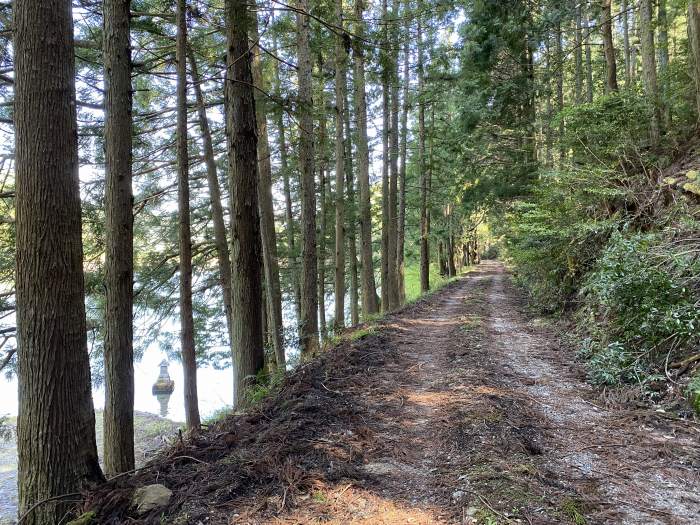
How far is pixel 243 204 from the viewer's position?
20.5ft

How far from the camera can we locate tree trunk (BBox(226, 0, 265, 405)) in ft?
19.9

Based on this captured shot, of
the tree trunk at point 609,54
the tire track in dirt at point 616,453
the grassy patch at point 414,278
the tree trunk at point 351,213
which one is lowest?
the grassy patch at point 414,278

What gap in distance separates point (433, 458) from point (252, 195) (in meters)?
4.45

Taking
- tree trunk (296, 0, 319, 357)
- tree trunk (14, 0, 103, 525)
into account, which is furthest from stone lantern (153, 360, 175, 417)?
tree trunk (14, 0, 103, 525)

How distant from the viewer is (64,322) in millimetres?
3059

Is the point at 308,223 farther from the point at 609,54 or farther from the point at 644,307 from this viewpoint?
the point at 609,54

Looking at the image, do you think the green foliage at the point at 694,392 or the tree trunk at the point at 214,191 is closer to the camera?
the green foliage at the point at 694,392

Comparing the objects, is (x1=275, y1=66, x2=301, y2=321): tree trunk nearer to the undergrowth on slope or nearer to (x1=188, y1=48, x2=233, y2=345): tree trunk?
(x1=188, y1=48, x2=233, y2=345): tree trunk

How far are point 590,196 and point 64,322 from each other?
9269mm

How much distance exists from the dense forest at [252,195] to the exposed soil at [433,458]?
59cm

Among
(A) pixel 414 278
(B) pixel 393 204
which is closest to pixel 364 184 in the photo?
(B) pixel 393 204

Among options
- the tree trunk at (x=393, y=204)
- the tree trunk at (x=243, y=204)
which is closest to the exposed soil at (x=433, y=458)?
the tree trunk at (x=243, y=204)

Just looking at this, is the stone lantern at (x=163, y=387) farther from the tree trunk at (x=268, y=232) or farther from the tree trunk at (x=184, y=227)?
the tree trunk at (x=184, y=227)

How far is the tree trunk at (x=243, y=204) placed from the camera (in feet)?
19.9
